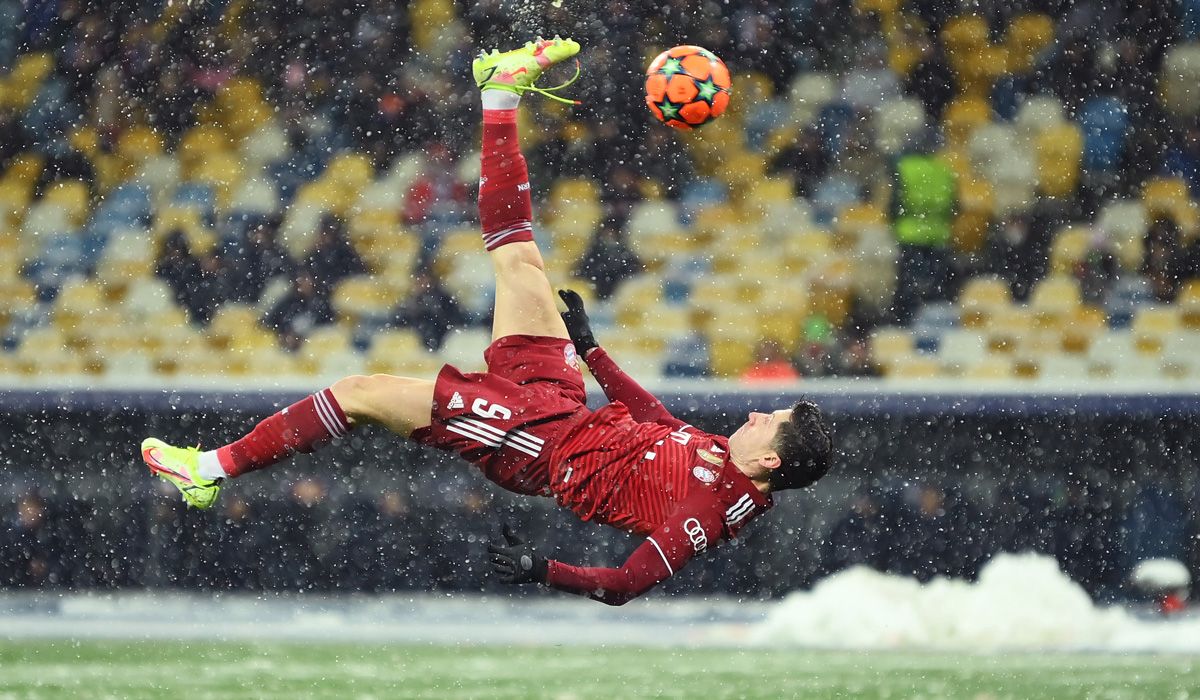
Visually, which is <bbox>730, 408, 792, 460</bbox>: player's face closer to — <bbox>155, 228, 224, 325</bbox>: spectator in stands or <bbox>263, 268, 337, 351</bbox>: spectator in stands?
<bbox>263, 268, 337, 351</bbox>: spectator in stands

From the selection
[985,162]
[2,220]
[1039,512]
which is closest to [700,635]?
[1039,512]

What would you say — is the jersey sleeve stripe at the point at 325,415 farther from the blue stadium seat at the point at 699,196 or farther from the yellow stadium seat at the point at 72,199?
the yellow stadium seat at the point at 72,199

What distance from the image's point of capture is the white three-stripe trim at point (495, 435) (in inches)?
267

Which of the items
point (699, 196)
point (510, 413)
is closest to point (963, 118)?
point (699, 196)

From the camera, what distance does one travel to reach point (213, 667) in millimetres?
9594

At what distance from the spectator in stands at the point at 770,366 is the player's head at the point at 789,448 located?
5.30 m

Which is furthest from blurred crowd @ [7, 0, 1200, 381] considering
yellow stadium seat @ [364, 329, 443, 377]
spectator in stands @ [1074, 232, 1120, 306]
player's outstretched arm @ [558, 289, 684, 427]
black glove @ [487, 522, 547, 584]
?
black glove @ [487, 522, 547, 584]

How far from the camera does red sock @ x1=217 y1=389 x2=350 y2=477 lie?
6.73 metres

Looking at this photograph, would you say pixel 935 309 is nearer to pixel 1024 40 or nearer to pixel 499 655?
pixel 1024 40

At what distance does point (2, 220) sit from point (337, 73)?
264cm

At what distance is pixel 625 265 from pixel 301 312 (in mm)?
2257

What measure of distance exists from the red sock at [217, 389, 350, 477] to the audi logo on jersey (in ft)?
4.26

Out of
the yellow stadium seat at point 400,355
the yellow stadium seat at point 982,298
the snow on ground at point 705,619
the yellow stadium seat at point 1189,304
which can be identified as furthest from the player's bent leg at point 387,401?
the yellow stadium seat at point 1189,304

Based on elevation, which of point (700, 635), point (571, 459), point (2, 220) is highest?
point (2, 220)
